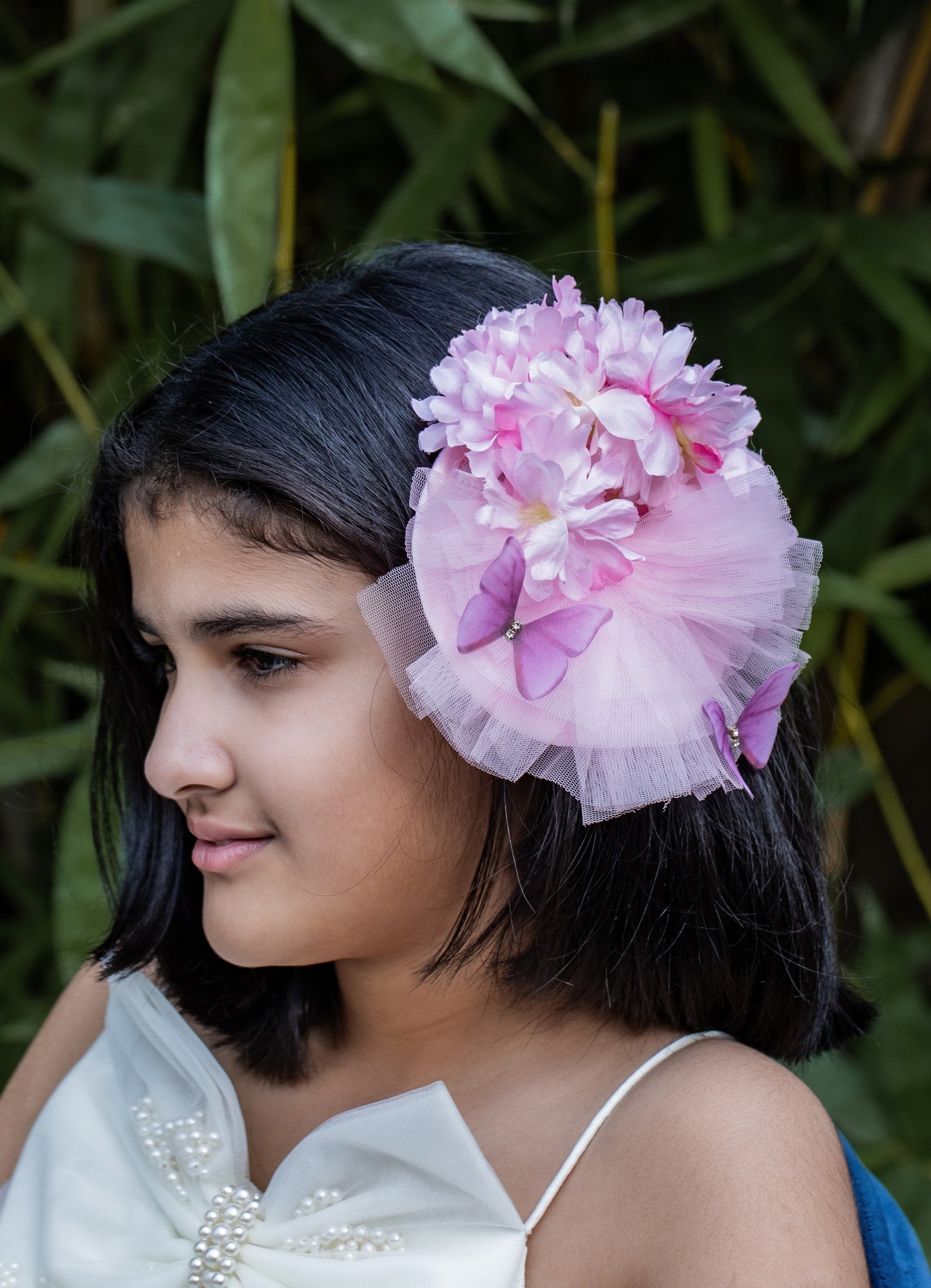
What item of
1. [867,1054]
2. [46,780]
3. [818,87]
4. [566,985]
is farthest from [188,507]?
[818,87]

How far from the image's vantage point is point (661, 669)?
0.65m

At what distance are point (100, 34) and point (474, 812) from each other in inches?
39.6

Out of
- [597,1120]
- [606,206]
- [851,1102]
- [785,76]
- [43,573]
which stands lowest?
[851,1102]

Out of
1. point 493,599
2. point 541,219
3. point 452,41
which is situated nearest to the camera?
point 493,599

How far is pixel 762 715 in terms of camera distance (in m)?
0.67

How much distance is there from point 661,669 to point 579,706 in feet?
0.16

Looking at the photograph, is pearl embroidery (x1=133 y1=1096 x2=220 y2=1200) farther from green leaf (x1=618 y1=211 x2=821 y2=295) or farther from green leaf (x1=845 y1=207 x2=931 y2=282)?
green leaf (x1=845 y1=207 x2=931 y2=282)

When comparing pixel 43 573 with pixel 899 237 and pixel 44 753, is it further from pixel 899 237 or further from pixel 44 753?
pixel 899 237

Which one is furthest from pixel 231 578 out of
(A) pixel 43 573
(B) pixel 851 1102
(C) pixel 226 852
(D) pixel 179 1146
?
(B) pixel 851 1102

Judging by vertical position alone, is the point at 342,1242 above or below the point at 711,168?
below

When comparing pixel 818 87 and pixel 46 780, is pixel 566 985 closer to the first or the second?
pixel 46 780

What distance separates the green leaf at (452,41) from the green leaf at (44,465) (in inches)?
22.6

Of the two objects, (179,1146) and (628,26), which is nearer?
(179,1146)

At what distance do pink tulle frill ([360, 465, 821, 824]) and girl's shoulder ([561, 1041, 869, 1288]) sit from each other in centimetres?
18
